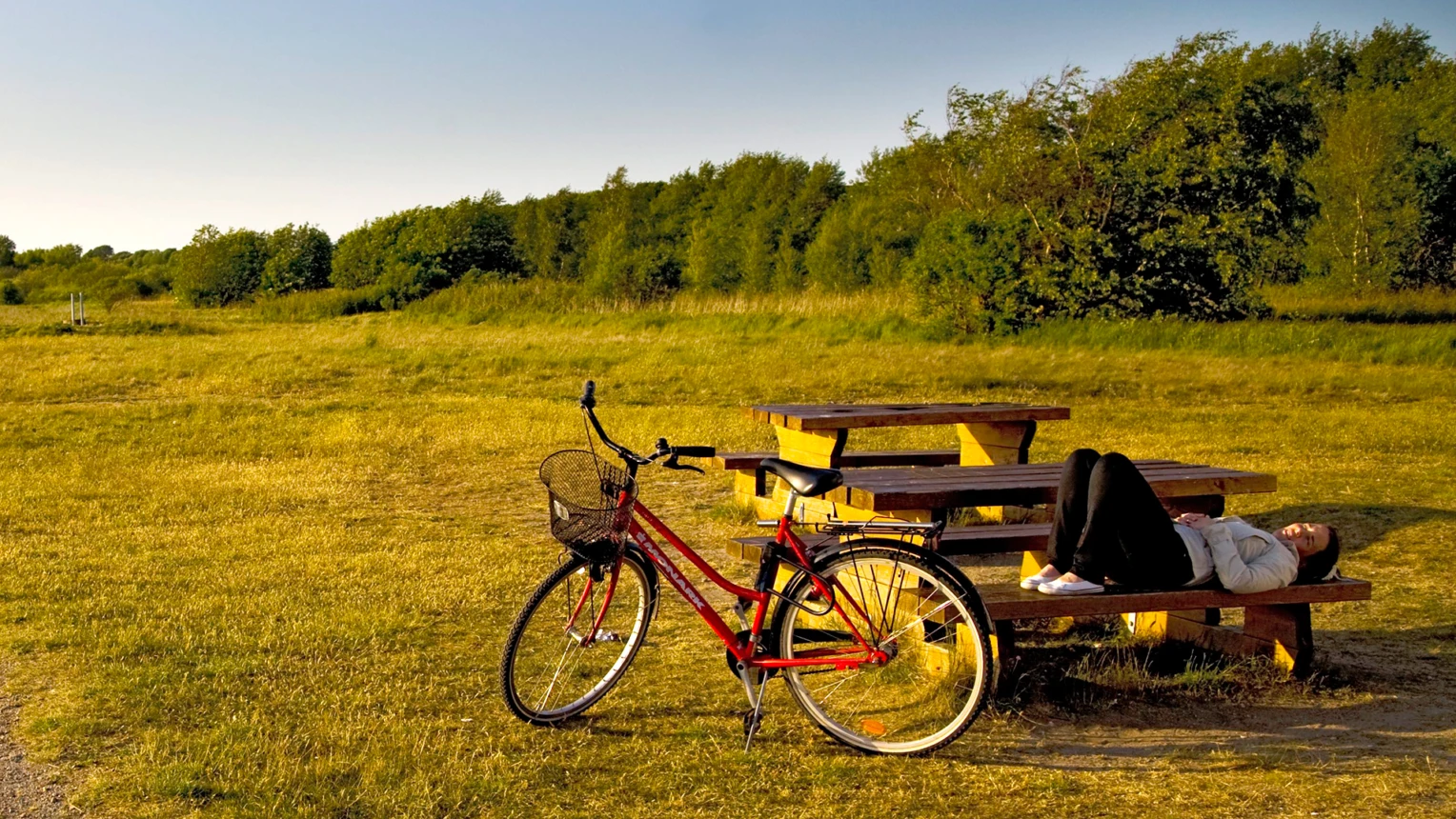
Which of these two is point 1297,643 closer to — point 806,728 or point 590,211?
point 806,728

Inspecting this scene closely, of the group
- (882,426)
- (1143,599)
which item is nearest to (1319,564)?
(1143,599)

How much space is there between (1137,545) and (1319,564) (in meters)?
0.80

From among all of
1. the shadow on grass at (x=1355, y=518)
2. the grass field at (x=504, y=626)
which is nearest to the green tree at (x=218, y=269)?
the grass field at (x=504, y=626)

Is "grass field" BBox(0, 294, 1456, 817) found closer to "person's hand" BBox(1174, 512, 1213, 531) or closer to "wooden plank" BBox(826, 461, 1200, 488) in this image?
"person's hand" BBox(1174, 512, 1213, 531)

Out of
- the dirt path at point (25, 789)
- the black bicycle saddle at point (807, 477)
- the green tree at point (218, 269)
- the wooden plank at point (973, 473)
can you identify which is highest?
the green tree at point (218, 269)

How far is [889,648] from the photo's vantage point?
4457 mm

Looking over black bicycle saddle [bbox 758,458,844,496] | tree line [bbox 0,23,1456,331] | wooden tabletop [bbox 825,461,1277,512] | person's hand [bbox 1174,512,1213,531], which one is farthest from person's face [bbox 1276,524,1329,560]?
tree line [bbox 0,23,1456,331]

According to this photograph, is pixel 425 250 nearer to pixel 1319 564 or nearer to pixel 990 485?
pixel 990 485

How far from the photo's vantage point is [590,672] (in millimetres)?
5152

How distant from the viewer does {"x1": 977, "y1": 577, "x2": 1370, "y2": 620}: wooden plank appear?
470 cm

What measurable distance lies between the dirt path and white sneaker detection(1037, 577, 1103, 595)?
10.6ft

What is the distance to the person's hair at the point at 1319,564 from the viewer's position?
16.4 ft

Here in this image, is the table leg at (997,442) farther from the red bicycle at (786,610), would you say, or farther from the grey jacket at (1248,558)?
the red bicycle at (786,610)

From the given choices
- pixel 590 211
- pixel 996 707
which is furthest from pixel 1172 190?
pixel 590 211
